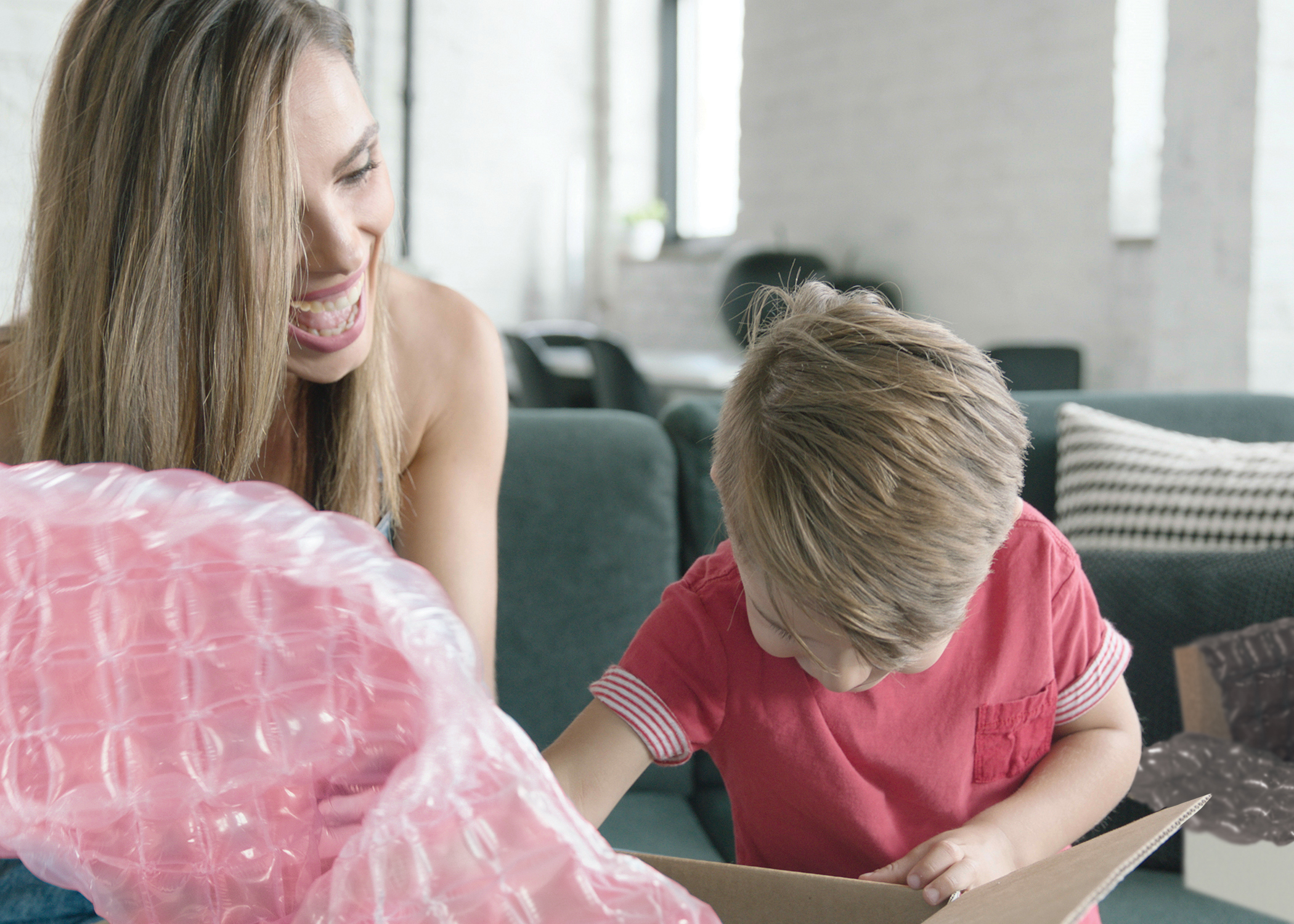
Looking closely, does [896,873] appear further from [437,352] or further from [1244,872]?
[437,352]

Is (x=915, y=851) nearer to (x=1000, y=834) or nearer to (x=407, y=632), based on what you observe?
(x=1000, y=834)

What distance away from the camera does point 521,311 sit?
5527 mm

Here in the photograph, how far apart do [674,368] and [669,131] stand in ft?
8.10

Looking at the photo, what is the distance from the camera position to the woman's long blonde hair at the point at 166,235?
→ 79 centimetres

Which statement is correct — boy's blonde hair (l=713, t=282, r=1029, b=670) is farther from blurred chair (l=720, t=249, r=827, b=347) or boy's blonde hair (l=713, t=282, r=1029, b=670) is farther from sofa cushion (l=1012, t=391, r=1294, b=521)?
blurred chair (l=720, t=249, r=827, b=347)

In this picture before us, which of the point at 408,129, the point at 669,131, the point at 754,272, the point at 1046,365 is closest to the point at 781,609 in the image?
the point at 1046,365

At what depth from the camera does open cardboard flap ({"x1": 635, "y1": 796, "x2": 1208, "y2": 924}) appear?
1.25 feet

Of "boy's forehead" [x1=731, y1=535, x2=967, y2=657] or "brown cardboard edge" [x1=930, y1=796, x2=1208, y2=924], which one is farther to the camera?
"boy's forehead" [x1=731, y1=535, x2=967, y2=657]

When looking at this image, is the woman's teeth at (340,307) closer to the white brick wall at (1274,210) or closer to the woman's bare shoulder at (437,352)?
the woman's bare shoulder at (437,352)

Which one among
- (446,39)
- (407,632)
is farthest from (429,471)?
(446,39)

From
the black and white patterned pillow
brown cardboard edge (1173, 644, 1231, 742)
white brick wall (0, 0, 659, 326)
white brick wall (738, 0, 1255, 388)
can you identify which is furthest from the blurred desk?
brown cardboard edge (1173, 644, 1231, 742)

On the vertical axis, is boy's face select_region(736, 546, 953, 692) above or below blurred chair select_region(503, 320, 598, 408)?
below

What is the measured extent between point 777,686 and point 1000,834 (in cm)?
18

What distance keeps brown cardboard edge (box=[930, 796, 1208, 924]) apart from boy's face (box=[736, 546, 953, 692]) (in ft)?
0.58
